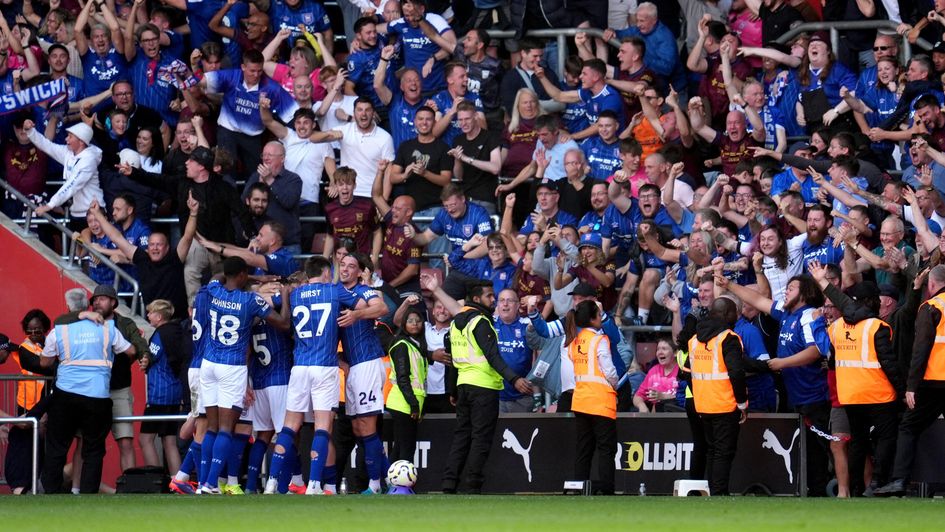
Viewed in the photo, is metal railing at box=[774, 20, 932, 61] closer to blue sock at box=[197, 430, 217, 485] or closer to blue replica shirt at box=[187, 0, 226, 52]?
blue replica shirt at box=[187, 0, 226, 52]

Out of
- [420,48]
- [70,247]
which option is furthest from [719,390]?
[70,247]

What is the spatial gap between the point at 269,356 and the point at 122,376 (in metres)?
1.97

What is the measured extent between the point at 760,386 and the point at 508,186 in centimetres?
460

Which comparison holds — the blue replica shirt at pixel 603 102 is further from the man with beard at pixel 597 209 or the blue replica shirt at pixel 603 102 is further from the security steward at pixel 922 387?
the security steward at pixel 922 387

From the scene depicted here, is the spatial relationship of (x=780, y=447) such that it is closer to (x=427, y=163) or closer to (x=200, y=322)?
(x=200, y=322)

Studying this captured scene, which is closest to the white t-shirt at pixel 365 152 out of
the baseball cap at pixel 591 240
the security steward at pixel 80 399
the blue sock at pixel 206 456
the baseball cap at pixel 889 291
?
the baseball cap at pixel 591 240

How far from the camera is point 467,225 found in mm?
17219

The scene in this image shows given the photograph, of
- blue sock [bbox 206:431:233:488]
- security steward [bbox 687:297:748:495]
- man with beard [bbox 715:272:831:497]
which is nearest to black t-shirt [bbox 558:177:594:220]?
man with beard [bbox 715:272:831:497]

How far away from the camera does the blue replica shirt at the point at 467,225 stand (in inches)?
676

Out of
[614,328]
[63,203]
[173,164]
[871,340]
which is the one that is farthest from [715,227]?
[63,203]

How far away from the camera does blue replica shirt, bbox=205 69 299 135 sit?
18875mm

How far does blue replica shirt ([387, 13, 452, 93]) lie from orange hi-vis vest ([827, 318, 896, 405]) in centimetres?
770

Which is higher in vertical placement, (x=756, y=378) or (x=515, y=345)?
(x=515, y=345)

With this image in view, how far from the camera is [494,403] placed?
14.3 meters
